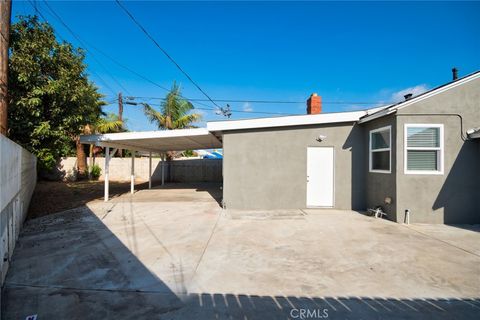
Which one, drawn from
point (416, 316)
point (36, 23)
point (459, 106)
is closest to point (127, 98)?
point (36, 23)

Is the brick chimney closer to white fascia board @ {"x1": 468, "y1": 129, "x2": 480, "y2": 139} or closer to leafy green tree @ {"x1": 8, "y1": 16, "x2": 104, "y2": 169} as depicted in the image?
white fascia board @ {"x1": 468, "y1": 129, "x2": 480, "y2": 139}

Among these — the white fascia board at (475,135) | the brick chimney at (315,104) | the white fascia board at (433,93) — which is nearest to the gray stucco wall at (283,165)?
the white fascia board at (433,93)

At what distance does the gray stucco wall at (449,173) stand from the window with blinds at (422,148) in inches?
5.5

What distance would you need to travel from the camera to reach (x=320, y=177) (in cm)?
812

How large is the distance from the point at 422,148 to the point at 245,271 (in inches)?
221

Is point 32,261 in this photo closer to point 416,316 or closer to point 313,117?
point 416,316

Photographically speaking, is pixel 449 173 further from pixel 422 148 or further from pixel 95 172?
pixel 95 172

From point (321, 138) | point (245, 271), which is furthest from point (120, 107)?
point (245, 271)

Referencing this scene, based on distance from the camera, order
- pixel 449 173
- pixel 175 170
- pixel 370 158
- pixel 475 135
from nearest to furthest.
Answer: pixel 475 135 < pixel 449 173 < pixel 370 158 < pixel 175 170

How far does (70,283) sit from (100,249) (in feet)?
4.26

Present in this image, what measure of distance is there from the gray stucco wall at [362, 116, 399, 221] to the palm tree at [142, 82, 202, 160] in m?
12.7

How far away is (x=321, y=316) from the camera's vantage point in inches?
103

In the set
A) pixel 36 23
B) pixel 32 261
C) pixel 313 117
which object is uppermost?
pixel 36 23

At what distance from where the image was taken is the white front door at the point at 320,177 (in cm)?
811
